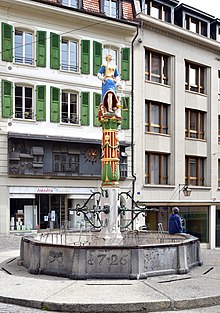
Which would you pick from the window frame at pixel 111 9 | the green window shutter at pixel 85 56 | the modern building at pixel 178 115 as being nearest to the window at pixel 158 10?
the modern building at pixel 178 115

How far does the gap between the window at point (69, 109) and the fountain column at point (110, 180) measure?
12268 millimetres

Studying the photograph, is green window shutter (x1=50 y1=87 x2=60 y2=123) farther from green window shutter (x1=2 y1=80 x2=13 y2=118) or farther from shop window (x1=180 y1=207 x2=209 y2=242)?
shop window (x1=180 y1=207 x2=209 y2=242)

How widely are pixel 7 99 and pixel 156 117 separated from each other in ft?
33.8

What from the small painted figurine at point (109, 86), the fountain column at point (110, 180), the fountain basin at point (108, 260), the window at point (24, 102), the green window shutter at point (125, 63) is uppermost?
the green window shutter at point (125, 63)

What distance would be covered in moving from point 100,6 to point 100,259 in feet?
66.1

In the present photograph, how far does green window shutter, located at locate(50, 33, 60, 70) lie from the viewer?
2578cm

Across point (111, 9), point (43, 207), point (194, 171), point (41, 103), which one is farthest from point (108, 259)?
point (194, 171)

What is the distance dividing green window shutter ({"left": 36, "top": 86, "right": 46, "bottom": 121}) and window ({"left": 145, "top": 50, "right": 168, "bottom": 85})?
753 centimetres

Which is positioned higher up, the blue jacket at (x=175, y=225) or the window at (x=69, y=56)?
the window at (x=69, y=56)

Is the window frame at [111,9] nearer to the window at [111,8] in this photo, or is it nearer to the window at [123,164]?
the window at [111,8]

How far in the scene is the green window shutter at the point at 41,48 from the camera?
25.3m

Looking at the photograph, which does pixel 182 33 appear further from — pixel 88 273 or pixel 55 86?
pixel 88 273

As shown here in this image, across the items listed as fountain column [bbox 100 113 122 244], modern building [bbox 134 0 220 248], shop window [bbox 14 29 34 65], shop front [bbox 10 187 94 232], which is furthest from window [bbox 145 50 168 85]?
fountain column [bbox 100 113 122 244]

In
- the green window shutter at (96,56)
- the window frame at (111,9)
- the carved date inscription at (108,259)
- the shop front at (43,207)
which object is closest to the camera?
the carved date inscription at (108,259)
